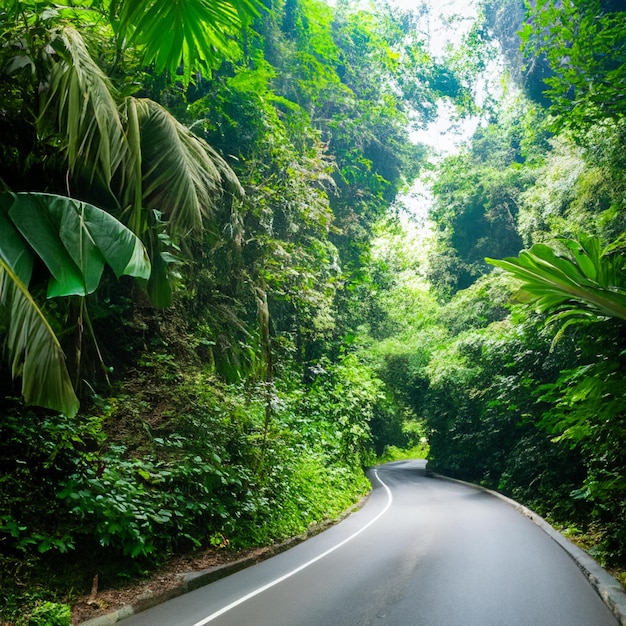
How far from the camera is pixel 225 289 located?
10375 millimetres

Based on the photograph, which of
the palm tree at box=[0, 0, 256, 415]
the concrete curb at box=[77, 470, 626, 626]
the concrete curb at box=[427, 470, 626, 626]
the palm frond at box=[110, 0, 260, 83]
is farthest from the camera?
the concrete curb at box=[427, 470, 626, 626]

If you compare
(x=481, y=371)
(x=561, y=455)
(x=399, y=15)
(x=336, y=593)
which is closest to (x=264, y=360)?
(x=336, y=593)

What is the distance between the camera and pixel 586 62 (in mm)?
8492

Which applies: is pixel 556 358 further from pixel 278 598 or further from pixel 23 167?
pixel 23 167

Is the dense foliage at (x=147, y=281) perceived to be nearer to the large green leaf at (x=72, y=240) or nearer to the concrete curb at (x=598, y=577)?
the large green leaf at (x=72, y=240)

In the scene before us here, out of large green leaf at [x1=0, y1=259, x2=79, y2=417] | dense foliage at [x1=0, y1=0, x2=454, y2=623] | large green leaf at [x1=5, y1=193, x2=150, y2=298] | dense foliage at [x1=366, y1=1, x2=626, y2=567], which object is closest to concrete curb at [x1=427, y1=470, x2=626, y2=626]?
dense foliage at [x1=366, y1=1, x2=626, y2=567]

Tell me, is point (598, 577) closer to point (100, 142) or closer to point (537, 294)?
point (537, 294)

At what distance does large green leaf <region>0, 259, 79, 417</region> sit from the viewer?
4.20 meters

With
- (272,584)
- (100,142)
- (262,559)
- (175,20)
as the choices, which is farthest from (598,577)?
(100,142)

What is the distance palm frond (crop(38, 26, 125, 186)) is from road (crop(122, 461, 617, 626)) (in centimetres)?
478

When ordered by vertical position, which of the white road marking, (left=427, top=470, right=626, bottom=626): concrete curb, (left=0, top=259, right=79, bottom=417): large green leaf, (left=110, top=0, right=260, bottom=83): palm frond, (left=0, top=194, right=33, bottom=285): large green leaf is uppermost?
(left=110, top=0, right=260, bottom=83): palm frond

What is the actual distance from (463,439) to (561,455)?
8207 millimetres

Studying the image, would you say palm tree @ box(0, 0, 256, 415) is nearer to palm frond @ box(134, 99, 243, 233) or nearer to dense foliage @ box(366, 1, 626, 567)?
palm frond @ box(134, 99, 243, 233)

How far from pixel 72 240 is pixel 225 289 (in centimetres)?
571
